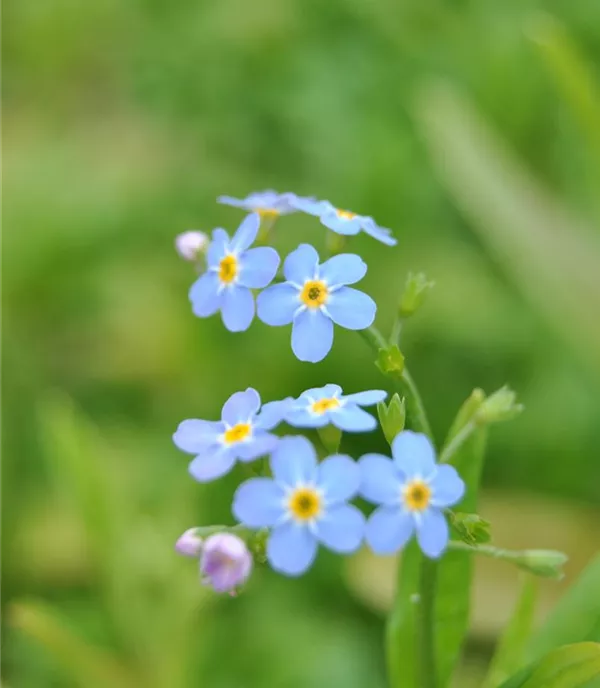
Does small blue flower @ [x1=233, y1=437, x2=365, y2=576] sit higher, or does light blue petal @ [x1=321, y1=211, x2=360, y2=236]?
light blue petal @ [x1=321, y1=211, x2=360, y2=236]

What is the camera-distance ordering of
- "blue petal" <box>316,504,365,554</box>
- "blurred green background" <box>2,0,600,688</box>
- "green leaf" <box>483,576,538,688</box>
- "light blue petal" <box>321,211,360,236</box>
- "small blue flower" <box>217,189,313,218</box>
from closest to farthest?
"blue petal" <box>316,504,365,554</box> → "light blue petal" <box>321,211,360,236</box> → "small blue flower" <box>217,189,313,218</box> → "green leaf" <box>483,576,538,688</box> → "blurred green background" <box>2,0,600,688</box>

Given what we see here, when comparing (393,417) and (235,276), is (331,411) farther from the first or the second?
(235,276)

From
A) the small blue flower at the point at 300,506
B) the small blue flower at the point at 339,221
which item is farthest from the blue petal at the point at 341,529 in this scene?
the small blue flower at the point at 339,221

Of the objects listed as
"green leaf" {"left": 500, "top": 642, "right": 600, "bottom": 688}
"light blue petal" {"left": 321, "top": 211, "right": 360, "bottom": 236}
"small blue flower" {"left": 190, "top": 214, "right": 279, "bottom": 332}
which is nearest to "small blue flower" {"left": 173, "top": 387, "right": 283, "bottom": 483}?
"small blue flower" {"left": 190, "top": 214, "right": 279, "bottom": 332}

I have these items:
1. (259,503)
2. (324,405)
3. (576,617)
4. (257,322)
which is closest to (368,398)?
(324,405)

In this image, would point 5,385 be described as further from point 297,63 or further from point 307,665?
point 297,63

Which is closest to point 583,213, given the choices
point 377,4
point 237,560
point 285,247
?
point 285,247

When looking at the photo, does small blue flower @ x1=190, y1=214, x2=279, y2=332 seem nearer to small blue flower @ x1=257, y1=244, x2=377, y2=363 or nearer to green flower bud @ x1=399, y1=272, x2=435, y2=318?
small blue flower @ x1=257, y1=244, x2=377, y2=363

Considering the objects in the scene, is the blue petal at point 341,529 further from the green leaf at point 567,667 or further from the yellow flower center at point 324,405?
the green leaf at point 567,667
